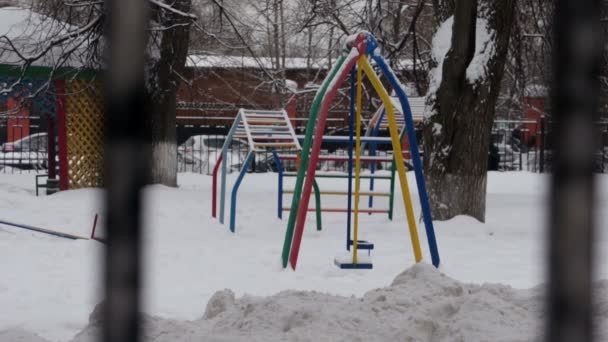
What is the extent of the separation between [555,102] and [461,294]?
3776 millimetres

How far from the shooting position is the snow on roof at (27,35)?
12.6m

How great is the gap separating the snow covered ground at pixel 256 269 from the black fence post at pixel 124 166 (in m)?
0.04

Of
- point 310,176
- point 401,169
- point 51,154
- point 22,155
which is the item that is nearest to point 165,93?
point 51,154

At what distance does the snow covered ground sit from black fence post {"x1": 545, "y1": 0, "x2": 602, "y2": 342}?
3 cm

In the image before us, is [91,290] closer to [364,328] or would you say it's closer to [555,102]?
[364,328]

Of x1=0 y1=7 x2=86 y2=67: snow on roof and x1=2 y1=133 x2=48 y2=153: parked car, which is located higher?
x1=0 y1=7 x2=86 y2=67: snow on roof

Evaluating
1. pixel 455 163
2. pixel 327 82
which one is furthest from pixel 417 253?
pixel 455 163

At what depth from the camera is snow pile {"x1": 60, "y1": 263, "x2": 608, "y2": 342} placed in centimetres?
339

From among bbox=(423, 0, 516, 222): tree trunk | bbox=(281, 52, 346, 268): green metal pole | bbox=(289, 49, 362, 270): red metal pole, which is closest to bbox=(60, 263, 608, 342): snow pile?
Result: bbox=(289, 49, 362, 270): red metal pole

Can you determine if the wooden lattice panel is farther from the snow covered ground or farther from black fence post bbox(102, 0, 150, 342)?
black fence post bbox(102, 0, 150, 342)

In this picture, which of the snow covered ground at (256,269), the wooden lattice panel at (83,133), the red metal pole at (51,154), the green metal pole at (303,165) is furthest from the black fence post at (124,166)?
the red metal pole at (51,154)

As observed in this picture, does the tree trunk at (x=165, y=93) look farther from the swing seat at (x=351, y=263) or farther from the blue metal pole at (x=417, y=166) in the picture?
the blue metal pole at (x=417, y=166)

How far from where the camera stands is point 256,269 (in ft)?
20.9

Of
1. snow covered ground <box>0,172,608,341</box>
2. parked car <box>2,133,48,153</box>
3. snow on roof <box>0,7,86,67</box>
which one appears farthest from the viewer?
parked car <box>2,133,48,153</box>
